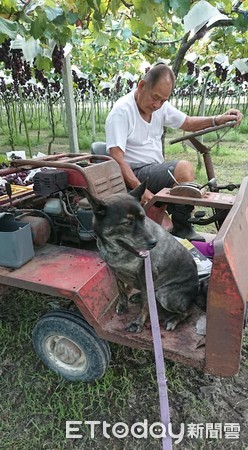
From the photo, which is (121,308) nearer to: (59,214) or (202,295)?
(202,295)

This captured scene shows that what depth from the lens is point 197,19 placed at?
224cm

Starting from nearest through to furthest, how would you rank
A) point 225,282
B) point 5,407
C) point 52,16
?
point 225,282 → point 5,407 → point 52,16

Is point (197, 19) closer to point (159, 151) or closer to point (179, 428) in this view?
point (159, 151)

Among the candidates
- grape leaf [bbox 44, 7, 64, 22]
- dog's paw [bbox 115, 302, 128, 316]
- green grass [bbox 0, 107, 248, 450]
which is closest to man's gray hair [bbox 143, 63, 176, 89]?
grape leaf [bbox 44, 7, 64, 22]

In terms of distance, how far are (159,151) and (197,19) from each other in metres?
1.15

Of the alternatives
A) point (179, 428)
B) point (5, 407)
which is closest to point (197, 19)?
point (179, 428)

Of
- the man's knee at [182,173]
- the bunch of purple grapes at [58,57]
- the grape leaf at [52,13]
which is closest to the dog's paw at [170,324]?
the man's knee at [182,173]

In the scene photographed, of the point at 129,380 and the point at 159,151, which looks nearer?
the point at 129,380

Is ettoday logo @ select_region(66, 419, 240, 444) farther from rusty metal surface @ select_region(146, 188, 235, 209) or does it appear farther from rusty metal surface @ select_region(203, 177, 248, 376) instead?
rusty metal surface @ select_region(146, 188, 235, 209)

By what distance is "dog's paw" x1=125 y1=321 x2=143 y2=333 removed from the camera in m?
1.75

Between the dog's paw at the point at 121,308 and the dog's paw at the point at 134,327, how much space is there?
132 mm

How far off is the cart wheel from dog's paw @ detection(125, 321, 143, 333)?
177mm

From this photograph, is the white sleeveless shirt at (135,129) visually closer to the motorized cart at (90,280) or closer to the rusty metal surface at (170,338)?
the motorized cart at (90,280)

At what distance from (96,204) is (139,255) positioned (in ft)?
1.00
